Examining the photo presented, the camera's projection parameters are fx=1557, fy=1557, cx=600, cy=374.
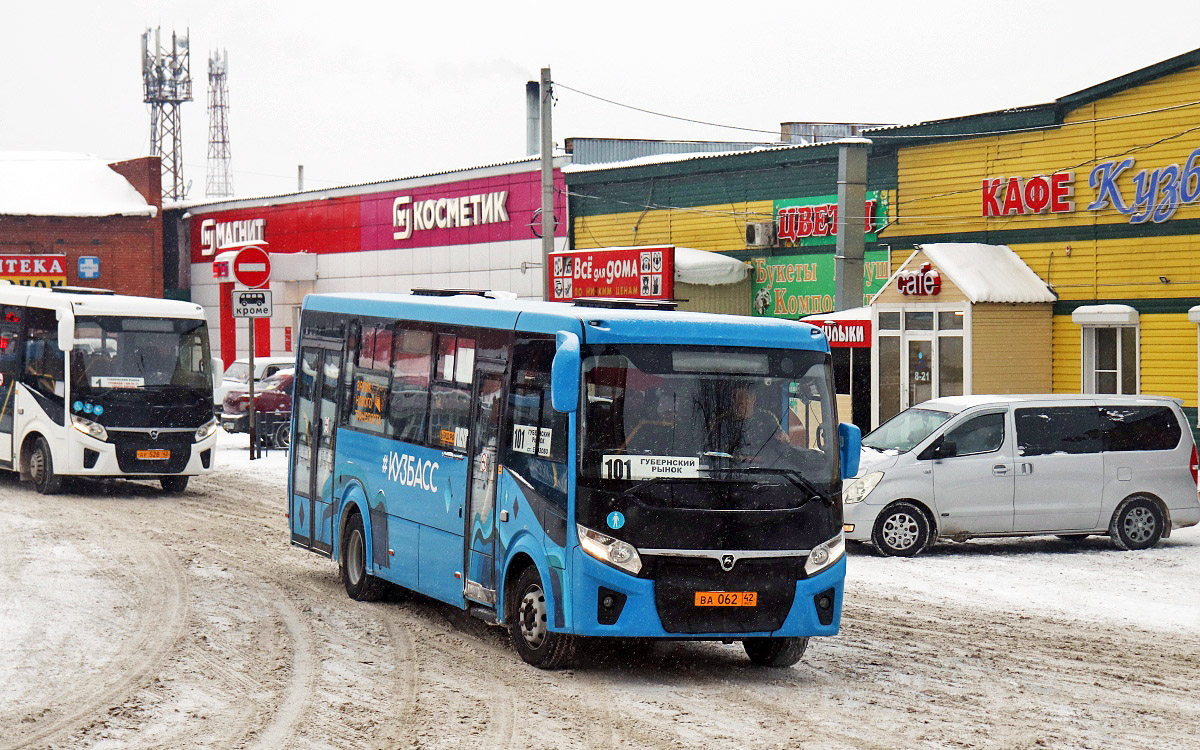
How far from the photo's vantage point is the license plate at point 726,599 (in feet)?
33.0

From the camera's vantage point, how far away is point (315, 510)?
48.0 ft

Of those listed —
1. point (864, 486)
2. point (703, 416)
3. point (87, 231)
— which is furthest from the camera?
point (87, 231)

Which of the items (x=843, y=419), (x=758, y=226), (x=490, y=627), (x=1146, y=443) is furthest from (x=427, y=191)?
(x=490, y=627)

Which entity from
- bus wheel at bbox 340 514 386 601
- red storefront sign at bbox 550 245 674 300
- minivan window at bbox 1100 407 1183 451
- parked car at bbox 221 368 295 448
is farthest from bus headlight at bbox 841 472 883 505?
parked car at bbox 221 368 295 448

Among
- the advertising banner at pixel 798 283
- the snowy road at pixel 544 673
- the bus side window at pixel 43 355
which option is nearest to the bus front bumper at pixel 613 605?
the snowy road at pixel 544 673

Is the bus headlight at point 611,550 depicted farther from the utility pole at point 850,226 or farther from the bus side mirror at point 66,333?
the utility pole at point 850,226

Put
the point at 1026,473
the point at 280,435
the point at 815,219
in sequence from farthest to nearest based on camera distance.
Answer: the point at 280,435 < the point at 815,219 < the point at 1026,473

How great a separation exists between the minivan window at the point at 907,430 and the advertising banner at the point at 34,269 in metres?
41.0

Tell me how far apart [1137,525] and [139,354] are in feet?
44.5

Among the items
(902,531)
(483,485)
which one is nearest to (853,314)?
(902,531)

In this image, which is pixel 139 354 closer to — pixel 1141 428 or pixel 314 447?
pixel 314 447

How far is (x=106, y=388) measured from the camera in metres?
21.9

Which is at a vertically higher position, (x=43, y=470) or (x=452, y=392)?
(x=452, y=392)

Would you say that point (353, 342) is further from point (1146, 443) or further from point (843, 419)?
point (843, 419)
